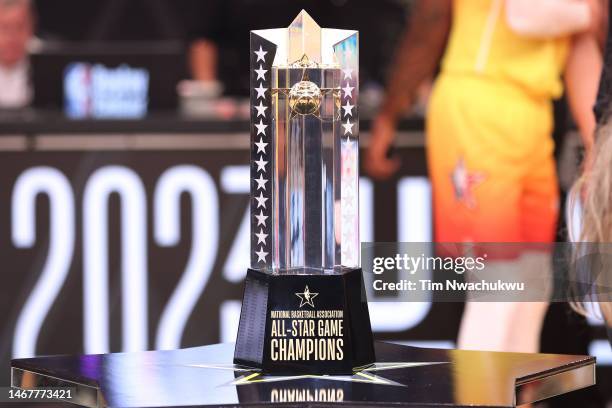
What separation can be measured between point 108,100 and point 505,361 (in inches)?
90.7

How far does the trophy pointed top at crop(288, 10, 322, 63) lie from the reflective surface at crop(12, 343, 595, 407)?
1.47 feet

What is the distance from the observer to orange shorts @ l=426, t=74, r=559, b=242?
3229mm

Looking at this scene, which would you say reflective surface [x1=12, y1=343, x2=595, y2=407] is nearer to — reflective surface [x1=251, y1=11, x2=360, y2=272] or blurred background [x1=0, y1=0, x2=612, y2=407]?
reflective surface [x1=251, y1=11, x2=360, y2=272]

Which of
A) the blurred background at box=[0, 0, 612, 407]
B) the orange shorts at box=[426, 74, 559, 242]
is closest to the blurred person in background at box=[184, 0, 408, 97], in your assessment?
the blurred background at box=[0, 0, 612, 407]

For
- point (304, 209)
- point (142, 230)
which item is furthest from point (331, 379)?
point (142, 230)

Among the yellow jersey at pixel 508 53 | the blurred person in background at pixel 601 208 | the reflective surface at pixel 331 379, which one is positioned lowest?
the reflective surface at pixel 331 379

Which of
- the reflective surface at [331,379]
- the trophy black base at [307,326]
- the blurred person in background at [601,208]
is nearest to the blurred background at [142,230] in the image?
the blurred person in background at [601,208]

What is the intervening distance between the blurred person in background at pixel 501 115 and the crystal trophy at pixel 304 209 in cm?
170

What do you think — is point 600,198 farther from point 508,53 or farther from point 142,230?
point 142,230

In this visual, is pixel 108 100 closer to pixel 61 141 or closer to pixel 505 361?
pixel 61 141

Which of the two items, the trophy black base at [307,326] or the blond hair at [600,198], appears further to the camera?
the blond hair at [600,198]

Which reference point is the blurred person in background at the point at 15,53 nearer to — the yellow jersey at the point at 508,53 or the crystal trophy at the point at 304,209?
the yellow jersey at the point at 508,53

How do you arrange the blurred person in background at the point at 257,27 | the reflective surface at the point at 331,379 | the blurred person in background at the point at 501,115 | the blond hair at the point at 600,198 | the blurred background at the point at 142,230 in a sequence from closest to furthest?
the reflective surface at the point at 331,379, the blond hair at the point at 600,198, the blurred person in background at the point at 501,115, the blurred background at the point at 142,230, the blurred person in background at the point at 257,27

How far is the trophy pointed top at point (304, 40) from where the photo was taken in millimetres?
1566
